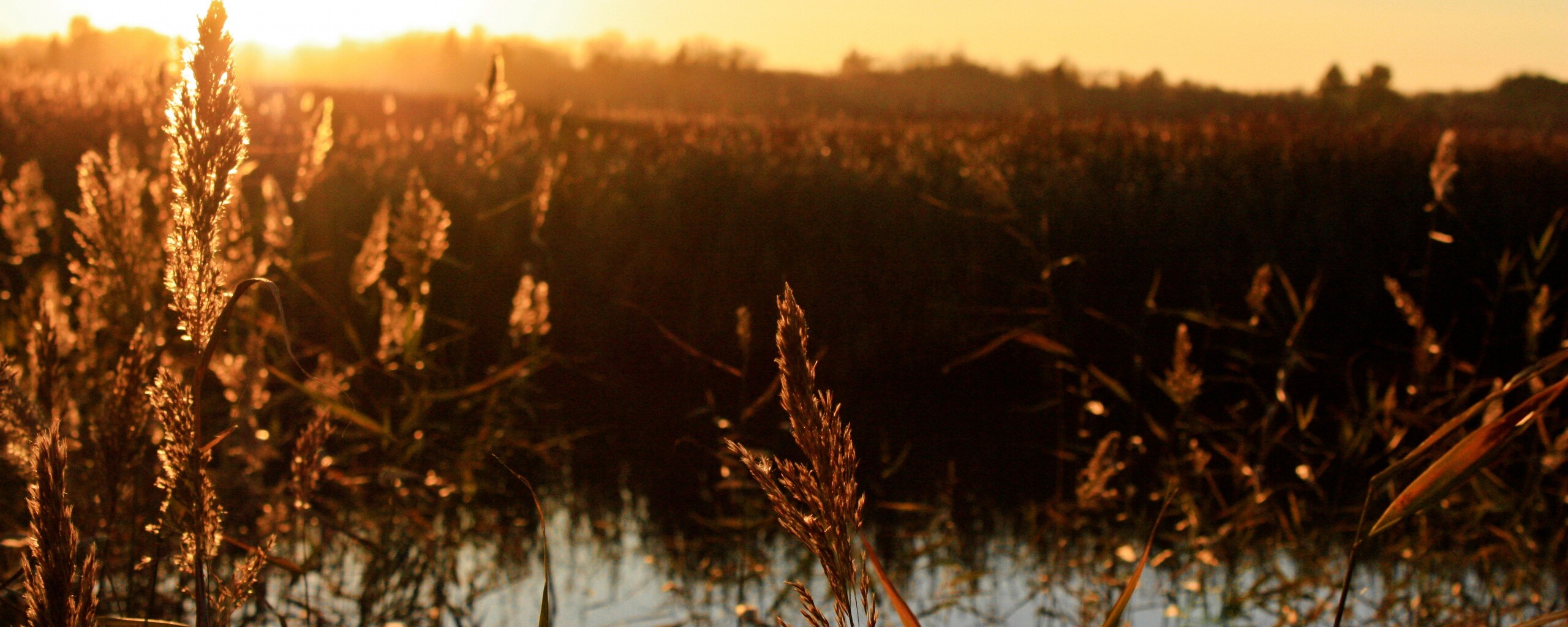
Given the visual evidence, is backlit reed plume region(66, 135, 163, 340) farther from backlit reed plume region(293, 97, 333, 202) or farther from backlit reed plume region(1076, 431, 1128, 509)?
backlit reed plume region(1076, 431, 1128, 509)

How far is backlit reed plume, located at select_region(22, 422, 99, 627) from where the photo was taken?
29.2 inches

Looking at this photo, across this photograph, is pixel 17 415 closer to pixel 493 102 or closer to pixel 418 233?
pixel 418 233

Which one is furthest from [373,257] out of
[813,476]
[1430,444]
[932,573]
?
[1430,444]

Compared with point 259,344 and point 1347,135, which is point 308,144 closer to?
point 259,344

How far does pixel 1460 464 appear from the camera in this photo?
892mm

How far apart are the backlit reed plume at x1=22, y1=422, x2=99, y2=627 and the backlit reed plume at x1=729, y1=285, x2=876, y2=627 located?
1.52 feet

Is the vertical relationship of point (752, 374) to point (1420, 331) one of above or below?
below

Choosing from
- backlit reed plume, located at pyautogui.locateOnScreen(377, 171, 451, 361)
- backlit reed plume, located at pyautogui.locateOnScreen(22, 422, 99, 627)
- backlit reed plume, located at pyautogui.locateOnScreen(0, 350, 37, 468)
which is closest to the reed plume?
backlit reed plume, located at pyautogui.locateOnScreen(377, 171, 451, 361)

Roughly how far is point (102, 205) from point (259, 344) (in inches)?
24.4

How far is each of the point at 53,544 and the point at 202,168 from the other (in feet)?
1.06

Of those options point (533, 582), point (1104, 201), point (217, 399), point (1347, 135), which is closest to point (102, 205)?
point (533, 582)

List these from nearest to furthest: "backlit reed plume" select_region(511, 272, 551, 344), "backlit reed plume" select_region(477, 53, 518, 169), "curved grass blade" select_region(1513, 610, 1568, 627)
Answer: "curved grass blade" select_region(1513, 610, 1568, 627) → "backlit reed plume" select_region(511, 272, 551, 344) → "backlit reed plume" select_region(477, 53, 518, 169)

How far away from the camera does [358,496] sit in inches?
126

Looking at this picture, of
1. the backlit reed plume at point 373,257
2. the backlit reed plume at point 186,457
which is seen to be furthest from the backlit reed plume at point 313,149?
the backlit reed plume at point 186,457
